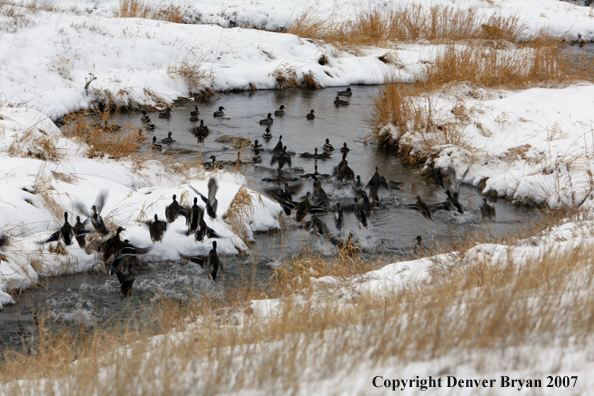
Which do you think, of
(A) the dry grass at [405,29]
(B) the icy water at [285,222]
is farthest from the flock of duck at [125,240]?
(A) the dry grass at [405,29]

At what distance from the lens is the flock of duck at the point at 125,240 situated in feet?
18.4

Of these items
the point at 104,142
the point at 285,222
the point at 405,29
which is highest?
the point at 405,29

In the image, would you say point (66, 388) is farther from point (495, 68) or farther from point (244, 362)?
point (495, 68)

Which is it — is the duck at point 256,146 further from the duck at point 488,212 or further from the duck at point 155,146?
the duck at point 488,212

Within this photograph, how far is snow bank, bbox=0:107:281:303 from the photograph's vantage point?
5.79m

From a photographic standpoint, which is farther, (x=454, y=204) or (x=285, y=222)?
(x=454, y=204)

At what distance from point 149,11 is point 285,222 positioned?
1579 cm

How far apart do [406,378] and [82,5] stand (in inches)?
965

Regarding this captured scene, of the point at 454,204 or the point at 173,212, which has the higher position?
the point at 173,212

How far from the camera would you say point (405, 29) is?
20.1 m

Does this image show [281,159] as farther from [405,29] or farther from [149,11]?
[149,11]

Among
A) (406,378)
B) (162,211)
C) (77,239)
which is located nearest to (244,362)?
(406,378)

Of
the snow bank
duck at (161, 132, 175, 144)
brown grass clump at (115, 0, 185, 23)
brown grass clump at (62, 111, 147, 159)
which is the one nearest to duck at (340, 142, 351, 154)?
the snow bank

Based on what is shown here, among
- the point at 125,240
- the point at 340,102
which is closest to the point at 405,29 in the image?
the point at 340,102
